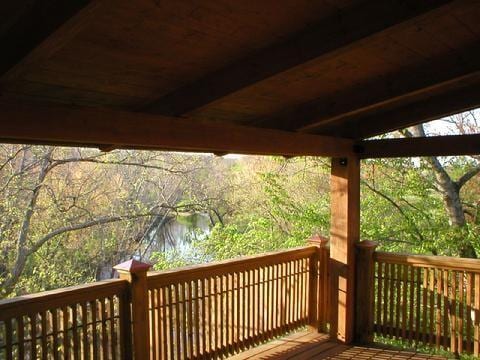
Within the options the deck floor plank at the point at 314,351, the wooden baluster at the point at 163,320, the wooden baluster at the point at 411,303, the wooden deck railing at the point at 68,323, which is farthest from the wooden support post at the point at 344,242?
the wooden deck railing at the point at 68,323

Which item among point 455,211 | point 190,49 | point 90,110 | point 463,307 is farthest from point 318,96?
point 455,211

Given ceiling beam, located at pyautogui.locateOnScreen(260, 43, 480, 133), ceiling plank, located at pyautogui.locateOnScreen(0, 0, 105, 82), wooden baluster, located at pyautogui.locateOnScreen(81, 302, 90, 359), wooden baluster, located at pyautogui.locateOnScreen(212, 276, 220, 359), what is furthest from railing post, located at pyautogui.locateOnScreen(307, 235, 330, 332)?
ceiling plank, located at pyautogui.locateOnScreen(0, 0, 105, 82)

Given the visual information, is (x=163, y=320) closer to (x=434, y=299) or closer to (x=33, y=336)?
(x=33, y=336)

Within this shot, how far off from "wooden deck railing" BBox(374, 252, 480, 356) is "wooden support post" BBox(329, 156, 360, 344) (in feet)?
1.03

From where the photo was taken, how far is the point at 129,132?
255 cm

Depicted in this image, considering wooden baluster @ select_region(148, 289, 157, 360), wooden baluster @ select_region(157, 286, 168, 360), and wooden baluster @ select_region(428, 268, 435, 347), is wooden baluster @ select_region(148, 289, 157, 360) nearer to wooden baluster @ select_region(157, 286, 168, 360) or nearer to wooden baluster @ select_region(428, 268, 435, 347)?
wooden baluster @ select_region(157, 286, 168, 360)

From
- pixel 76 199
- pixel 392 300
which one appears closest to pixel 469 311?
pixel 392 300

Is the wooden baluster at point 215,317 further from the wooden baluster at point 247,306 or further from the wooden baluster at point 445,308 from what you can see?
the wooden baluster at point 445,308

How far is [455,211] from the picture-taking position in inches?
330

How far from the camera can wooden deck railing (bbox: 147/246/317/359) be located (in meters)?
3.39

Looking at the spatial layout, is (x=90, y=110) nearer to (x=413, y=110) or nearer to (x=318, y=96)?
(x=318, y=96)

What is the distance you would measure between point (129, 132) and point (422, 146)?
2969mm

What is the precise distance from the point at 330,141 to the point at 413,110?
2.74 ft

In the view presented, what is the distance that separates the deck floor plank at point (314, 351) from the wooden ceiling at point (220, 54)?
2.26 m
